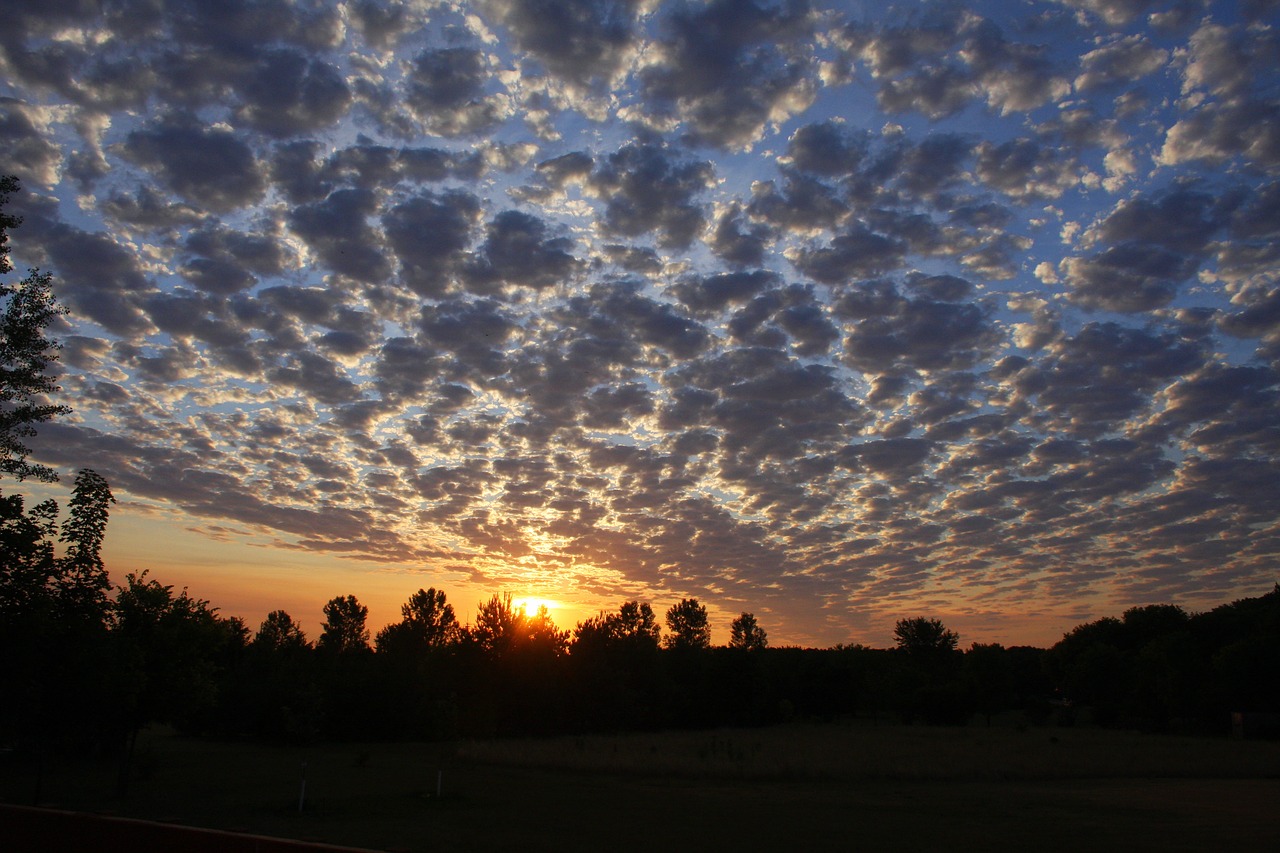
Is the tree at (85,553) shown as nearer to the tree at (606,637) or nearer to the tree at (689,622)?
the tree at (606,637)

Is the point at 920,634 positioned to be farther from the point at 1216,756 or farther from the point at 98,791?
the point at 98,791

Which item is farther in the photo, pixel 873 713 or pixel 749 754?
pixel 873 713

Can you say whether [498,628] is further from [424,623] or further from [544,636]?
[424,623]

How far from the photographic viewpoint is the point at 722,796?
2400 centimetres

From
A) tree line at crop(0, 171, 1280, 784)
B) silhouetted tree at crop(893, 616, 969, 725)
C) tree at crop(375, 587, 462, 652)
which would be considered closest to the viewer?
tree line at crop(0, 171, 1280, 784)

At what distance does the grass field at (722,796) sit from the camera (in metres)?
16.2

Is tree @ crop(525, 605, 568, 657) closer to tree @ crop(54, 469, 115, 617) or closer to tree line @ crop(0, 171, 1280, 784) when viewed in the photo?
tree line @ crop(0, 171, 1280, 784)

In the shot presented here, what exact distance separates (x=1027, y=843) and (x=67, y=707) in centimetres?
2183

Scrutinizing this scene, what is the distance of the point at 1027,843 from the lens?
15516mm

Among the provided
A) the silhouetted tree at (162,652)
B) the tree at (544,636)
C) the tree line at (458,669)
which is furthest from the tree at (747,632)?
the silhouetted tree at (162,652)

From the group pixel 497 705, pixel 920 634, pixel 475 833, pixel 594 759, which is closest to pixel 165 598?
pixel 475 833

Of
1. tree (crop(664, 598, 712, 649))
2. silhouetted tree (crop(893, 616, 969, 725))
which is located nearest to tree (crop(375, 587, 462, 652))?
tree (crop(664, 598, 712, 649))

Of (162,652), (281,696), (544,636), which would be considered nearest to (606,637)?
(544,636)

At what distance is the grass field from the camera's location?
1620cm
